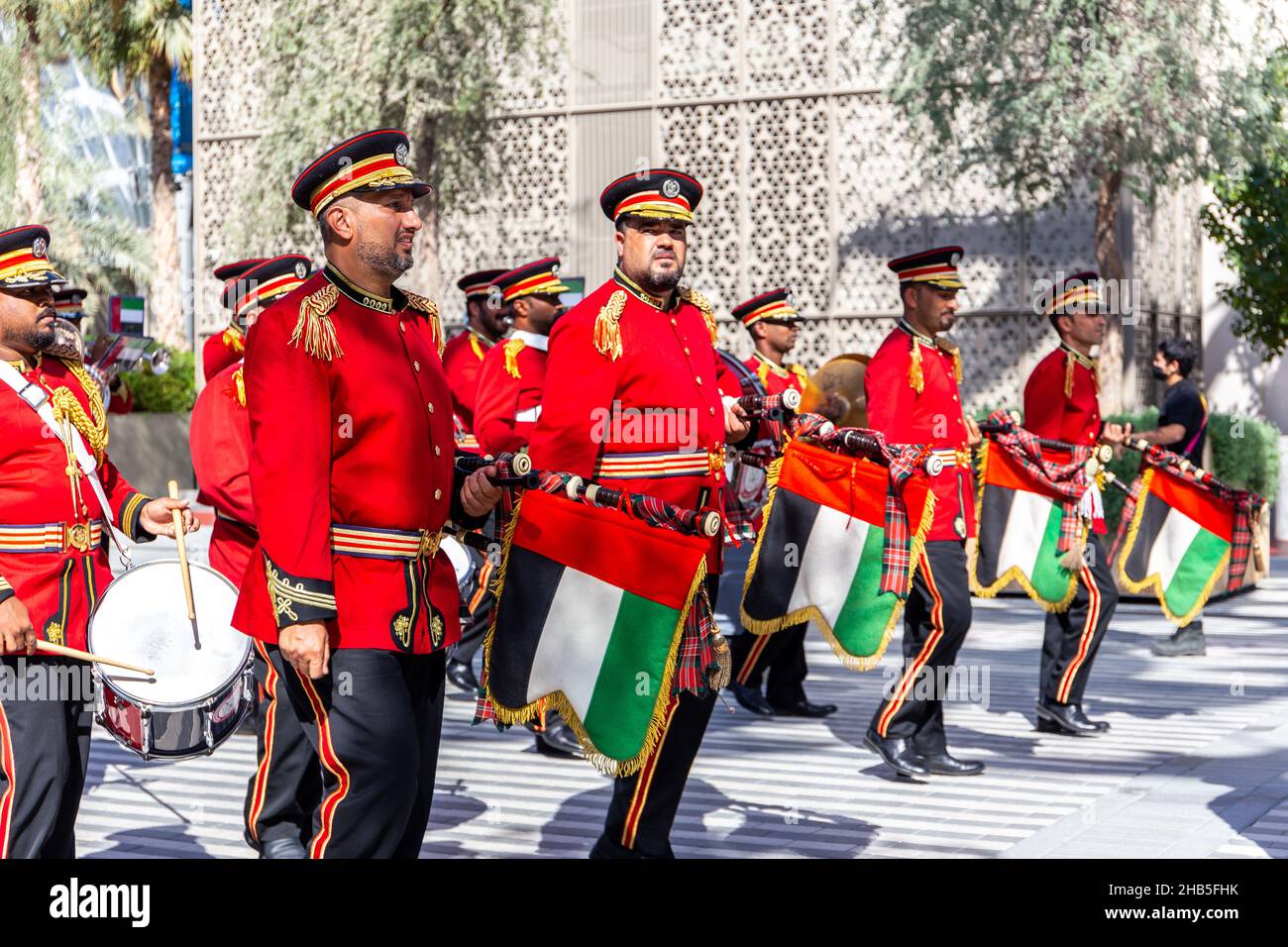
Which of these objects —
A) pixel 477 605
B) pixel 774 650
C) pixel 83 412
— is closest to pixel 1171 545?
pixel 774 650

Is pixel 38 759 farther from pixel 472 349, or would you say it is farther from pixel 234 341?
pixel 472 349

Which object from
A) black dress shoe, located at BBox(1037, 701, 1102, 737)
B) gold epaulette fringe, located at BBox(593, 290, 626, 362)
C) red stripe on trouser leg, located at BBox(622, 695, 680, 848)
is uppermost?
gold epaulette fringe, located at BBox(593, 290, 626, 362)

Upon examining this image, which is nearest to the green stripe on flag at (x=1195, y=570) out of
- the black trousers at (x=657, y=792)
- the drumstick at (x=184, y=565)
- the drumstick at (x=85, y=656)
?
the black trousers at (x=657, y=792)

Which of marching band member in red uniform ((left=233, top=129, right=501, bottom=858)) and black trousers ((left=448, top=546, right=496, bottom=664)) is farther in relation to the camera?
black trousers ((left=448, top=546, right=496, bottom=664))

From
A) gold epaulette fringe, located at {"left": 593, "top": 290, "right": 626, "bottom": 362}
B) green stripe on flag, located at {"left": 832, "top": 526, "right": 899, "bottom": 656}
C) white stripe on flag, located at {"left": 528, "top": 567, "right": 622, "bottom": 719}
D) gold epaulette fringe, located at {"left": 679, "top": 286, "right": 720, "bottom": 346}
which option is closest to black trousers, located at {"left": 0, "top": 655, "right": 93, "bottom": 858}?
white stripe on flag, located at {"left": 528, "top": 567, "right": 622, "bottom": 719}

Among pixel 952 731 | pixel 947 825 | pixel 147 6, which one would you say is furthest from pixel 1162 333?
pixel 147 6

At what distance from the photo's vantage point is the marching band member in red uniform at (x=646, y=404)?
5844mm

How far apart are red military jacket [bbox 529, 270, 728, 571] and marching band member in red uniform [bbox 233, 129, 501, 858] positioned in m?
0.96

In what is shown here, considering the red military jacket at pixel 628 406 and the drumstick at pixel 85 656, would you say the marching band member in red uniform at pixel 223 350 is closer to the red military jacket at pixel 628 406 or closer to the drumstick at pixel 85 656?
the red military jacket at pixel 628 406

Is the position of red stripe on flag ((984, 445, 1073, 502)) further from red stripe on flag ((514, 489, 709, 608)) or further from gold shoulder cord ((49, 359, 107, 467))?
gold shoulder cord ((49, 359, 107, 467))

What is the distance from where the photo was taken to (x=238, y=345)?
7.66m

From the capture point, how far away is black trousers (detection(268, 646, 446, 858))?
453cm

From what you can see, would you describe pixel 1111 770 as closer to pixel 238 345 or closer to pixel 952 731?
A: pixel 952 731

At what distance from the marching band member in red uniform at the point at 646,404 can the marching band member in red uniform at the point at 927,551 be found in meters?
2.33
